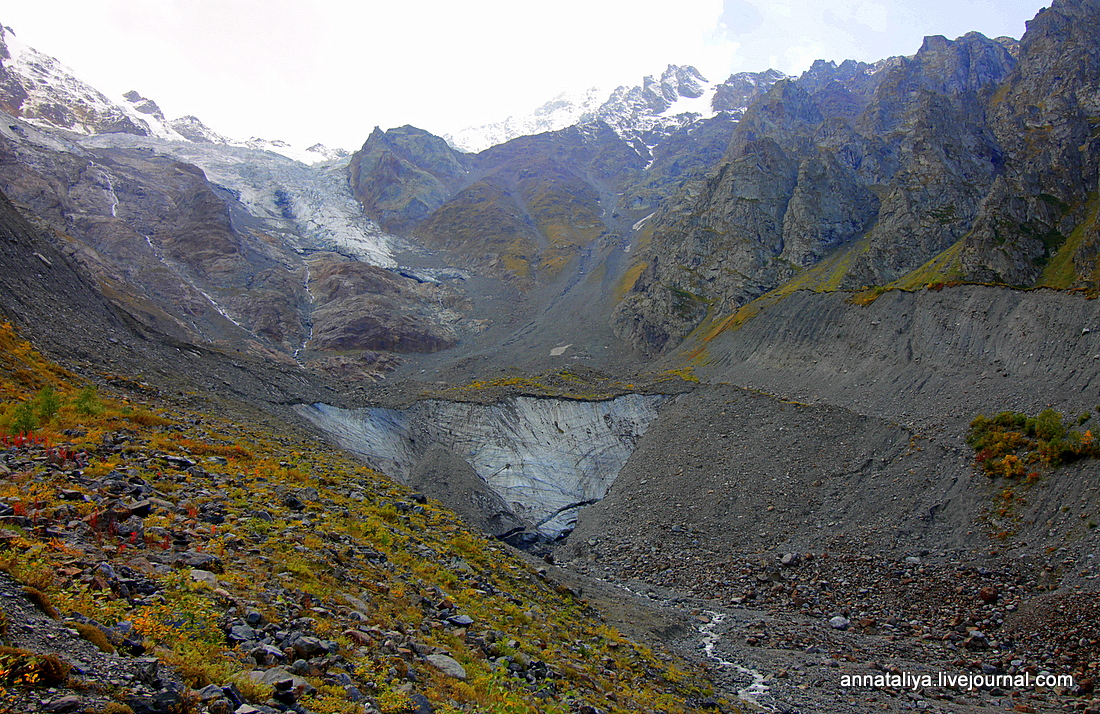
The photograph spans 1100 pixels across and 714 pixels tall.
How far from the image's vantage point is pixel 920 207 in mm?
91125

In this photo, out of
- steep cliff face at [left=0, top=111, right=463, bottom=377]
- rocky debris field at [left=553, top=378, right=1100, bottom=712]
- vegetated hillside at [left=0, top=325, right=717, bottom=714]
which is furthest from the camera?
steep cliff face at [left=0, top=111, right=463, bottom=377]

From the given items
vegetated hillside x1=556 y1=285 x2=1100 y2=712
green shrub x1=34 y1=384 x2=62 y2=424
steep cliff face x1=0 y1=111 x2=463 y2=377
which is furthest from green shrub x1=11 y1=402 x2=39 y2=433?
steep cliff face x1=0 y1=111 x2=463 y2=377

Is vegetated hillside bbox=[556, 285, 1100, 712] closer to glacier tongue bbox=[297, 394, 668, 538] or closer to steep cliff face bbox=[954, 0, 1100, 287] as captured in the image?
glacier tongue bbox=[297, 394, 668, 538]

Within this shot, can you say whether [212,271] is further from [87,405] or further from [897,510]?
[897,510]

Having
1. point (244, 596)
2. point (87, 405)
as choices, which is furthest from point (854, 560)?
point (87, 405)

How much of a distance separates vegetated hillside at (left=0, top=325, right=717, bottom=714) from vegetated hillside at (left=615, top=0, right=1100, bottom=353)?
65.6m

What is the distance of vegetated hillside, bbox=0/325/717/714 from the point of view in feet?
22.1

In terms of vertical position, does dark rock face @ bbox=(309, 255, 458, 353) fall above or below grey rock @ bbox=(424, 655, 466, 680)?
above

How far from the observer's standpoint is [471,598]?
15.5 metres

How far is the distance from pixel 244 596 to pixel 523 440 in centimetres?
4090

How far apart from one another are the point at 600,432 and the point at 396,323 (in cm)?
8211

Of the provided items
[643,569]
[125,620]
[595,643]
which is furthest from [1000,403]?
[125,620]

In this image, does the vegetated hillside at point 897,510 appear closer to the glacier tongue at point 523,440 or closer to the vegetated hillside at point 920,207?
the glacier tongue at point 523,440

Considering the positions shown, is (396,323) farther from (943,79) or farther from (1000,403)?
(943,79)
